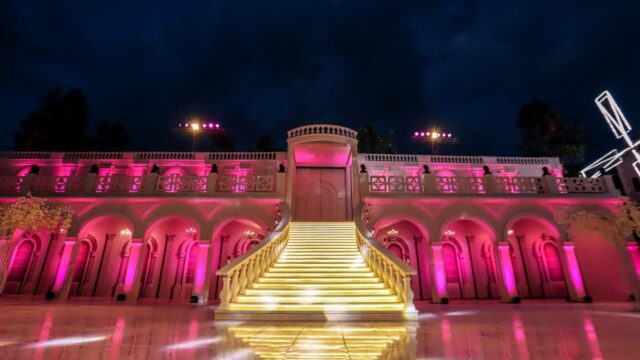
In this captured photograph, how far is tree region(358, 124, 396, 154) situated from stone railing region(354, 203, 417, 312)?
60.9 ft

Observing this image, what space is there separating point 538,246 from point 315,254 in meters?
14.0

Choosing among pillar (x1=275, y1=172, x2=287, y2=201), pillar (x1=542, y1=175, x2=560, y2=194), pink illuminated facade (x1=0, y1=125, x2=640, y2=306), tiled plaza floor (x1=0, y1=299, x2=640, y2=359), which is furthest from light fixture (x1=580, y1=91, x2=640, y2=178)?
pillar (x1=275, y1=172, x2=287, y2=201)

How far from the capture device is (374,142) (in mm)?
28031

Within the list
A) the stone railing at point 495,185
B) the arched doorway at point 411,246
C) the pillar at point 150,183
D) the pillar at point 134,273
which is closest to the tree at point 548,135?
the stone railing at point 495,185

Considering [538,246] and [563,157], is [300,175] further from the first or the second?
[563,157]

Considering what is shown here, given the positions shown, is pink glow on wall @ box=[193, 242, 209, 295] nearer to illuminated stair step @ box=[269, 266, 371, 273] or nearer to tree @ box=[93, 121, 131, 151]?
illuminated stair step @ box=[269, 266, 371, 273]

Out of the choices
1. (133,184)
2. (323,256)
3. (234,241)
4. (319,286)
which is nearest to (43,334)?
(319,286)

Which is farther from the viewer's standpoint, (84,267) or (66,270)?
(84,267)

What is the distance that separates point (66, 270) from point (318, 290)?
11.5 m

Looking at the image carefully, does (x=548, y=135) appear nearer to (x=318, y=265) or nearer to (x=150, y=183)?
(x=318, y=265)

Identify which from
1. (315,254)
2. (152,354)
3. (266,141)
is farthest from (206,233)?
(266,141)

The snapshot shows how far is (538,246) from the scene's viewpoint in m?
16.2

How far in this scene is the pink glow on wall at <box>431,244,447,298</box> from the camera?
40.6 feet

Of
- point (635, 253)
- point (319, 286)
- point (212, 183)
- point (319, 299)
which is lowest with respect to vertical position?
point (319, 299)
